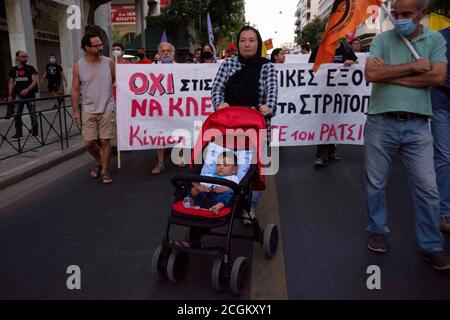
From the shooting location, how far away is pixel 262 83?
3.99 meters

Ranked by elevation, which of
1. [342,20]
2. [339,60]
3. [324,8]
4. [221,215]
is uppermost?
[324,8]

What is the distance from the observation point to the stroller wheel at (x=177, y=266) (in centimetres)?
312

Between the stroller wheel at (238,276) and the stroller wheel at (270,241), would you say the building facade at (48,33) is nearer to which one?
the stroller wheel at (270,241)

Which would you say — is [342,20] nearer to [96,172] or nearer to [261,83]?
[261,83]

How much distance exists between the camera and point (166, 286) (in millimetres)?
3176

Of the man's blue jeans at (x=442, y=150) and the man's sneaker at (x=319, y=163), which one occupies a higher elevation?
the man's blue jeans at (x=442, y=150)

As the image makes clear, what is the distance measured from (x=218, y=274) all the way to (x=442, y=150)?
2.32 meters

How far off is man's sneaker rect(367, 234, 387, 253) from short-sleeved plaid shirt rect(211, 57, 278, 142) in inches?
49.3

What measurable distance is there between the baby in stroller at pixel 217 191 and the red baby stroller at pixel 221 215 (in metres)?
0.06

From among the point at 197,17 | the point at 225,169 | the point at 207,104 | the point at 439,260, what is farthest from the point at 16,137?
the point at 197,17

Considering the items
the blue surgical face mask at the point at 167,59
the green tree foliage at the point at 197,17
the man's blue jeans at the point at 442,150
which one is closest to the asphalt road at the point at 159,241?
the man's blue jeans at the point at 442,150

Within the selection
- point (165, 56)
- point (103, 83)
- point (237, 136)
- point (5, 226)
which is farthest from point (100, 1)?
point (237, 136)
